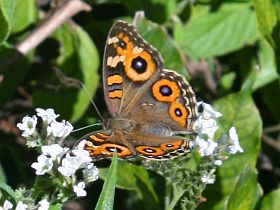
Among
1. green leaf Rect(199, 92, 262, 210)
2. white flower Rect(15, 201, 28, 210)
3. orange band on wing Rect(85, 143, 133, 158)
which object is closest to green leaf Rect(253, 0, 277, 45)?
green leaf Rect(199, 92, 262, 210)

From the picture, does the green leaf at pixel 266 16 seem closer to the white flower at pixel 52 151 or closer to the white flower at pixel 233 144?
the white flower at pixel 233 144

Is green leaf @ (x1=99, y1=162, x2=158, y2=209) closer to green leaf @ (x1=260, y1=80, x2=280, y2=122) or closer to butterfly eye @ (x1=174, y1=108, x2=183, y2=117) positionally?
butterfly eye @ (x1=174, y1=108, x2=183, y2=117)

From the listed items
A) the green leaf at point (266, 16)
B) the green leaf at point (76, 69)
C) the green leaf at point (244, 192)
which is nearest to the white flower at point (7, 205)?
the green leaf at point (244, 192)

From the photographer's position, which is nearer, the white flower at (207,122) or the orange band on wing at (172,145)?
the orange band on wing at (172,145)

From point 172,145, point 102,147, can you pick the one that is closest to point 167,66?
point 172,145

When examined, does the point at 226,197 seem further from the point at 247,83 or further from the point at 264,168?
the point at 264,168

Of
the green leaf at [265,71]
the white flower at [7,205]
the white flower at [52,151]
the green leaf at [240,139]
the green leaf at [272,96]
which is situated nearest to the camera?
the white flower at [7,205]

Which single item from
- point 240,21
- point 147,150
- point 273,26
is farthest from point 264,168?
point 147,150

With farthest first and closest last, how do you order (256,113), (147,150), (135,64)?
1. (256,113)
2. (135,64)
3. (147,150)
